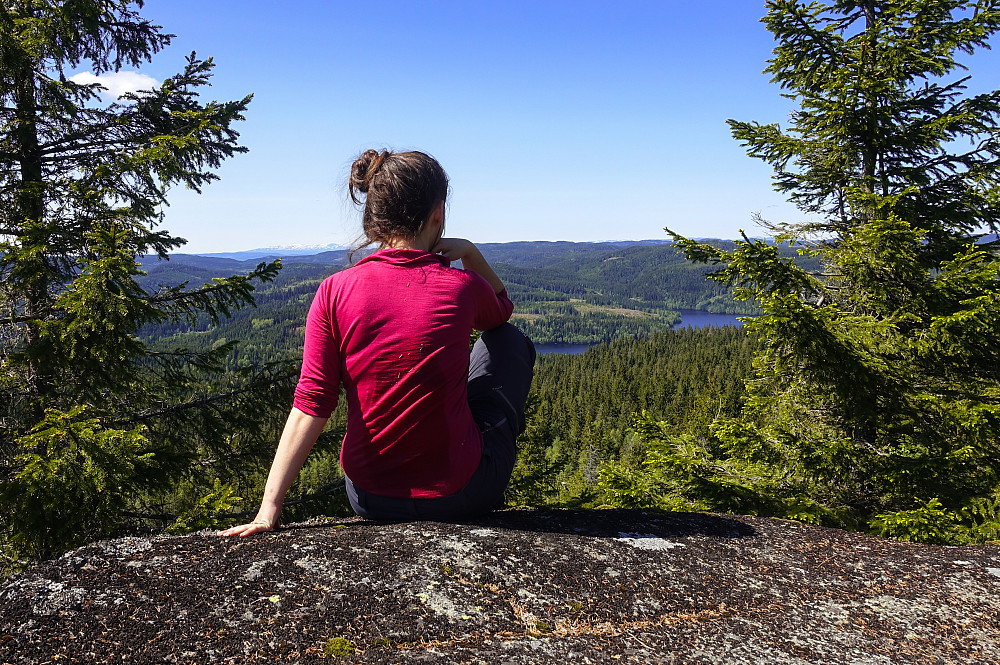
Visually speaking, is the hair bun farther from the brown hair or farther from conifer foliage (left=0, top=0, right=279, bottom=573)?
conifer foliage (left=0, top=0, right=279, bottom=573)

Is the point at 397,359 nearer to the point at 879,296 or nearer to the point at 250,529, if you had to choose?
the point at 250,529

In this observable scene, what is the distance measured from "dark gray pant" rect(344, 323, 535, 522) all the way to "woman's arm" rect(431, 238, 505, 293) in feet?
1.01

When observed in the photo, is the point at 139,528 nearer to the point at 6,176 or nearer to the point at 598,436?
the point at 6,176

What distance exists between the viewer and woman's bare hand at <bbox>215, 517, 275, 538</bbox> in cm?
254

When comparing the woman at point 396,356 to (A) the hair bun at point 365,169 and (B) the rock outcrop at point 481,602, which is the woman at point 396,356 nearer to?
(A) the hair bun at point 365,169

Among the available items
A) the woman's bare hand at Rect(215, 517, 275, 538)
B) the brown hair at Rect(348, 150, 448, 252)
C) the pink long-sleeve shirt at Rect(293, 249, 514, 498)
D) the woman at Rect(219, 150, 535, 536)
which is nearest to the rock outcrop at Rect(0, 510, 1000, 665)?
the woman's bare hand at Rect(215, 517, 275, 538)

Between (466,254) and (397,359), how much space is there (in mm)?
885

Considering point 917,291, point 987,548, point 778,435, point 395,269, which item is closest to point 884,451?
point 778,435

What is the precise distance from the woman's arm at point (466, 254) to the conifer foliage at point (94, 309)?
2940 mm

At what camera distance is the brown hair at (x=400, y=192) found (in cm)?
252

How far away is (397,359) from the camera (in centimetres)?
247

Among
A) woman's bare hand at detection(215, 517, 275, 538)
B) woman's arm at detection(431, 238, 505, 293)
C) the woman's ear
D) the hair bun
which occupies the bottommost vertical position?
woman's bare hand at detection(215, 517, 275, 538)

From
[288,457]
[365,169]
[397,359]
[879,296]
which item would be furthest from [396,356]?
[879,296]

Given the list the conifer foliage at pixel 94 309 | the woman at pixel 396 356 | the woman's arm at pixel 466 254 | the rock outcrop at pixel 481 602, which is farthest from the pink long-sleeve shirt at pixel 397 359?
the conifer foliage at pixel 94 309
